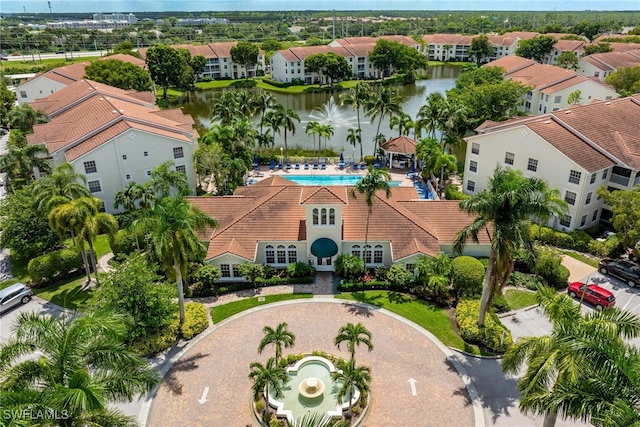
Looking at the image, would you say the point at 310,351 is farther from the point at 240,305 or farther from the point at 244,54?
the point at 244,54

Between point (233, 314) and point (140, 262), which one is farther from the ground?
point (140, 262)

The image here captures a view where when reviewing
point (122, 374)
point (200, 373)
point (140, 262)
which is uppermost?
point (122, 374)

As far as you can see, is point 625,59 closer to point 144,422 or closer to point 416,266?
point 416,266

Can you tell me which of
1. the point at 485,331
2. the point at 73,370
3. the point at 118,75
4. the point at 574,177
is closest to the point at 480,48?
the point at 118,75

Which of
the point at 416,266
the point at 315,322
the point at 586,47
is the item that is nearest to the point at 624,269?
the point at 416,266

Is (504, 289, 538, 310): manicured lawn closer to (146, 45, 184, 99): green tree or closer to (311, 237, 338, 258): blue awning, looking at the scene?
(311, 237, 338, 258): blue awning

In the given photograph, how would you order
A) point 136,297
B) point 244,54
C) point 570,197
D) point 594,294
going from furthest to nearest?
1. point 244,54
2. point 570,197
3. point 594,294
4. point 136,297

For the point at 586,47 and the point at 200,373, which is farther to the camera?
the point at 586,47
